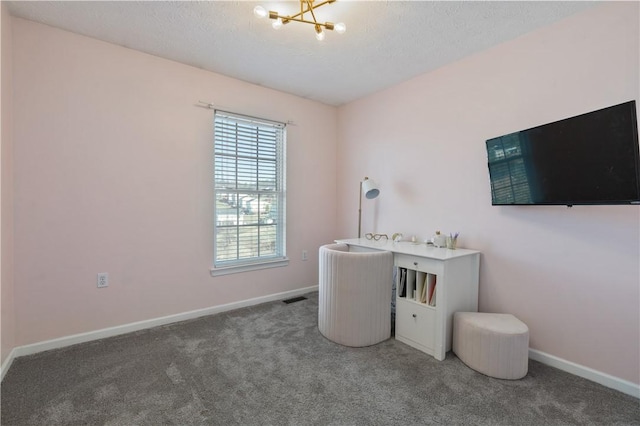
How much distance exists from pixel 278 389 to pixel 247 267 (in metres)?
1.65

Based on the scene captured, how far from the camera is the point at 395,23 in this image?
2.17m

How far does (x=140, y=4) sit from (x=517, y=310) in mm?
3541

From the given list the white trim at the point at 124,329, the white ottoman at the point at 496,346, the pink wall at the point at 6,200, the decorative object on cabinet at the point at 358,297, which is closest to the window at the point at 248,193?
the white trim at the point at 124,329

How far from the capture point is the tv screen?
1637 mm

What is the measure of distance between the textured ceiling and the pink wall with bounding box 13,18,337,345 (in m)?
0.24

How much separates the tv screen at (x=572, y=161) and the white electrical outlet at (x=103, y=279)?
129 inches

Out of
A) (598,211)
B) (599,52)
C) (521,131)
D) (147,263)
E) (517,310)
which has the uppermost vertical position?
(599,52)

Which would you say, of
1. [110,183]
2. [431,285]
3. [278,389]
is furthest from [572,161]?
[110,183]

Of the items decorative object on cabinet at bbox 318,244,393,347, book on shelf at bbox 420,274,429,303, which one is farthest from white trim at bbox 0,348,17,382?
book on shelf at bbox 420,274,429,303

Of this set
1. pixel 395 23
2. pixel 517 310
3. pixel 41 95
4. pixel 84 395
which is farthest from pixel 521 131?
pixel 41 95

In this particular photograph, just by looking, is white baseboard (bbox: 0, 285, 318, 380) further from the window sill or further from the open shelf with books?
the open shelf with books

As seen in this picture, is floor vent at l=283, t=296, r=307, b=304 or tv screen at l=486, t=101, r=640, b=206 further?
floor vent at l=283, t=296, r=307, b=304

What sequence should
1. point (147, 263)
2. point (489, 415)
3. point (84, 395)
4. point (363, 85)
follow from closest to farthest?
1. point (489, 415)
2. point (84, 395)
3. point (147, 263)
4. point (363, 85)

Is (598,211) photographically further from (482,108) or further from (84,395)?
(84,395)
